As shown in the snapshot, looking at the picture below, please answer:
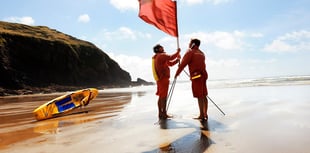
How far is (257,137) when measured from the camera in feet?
17.0

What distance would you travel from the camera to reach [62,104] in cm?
1173

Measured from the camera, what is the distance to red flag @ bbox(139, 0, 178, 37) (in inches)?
328

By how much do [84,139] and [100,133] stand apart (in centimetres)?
62

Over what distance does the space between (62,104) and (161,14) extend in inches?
228

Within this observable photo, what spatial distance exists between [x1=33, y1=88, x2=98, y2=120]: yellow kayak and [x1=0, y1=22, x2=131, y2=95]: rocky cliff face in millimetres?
37732

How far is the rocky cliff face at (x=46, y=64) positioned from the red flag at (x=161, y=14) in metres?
43.5

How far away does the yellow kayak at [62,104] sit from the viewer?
10131 mm

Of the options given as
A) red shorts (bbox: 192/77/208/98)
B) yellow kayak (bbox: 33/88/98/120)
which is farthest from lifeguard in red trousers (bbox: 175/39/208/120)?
yellow kayak (bbox: 33/88/98/120)

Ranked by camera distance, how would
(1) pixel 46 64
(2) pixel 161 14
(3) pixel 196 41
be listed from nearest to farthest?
1. (3) pixel 196 41
2. (2) pixel 161 14
3. (1) pixel 46 64

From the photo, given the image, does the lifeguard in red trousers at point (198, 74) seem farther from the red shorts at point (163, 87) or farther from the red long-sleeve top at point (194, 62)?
the red shorts at point (163, 87)

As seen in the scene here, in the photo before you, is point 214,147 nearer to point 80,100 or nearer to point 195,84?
point 195,84

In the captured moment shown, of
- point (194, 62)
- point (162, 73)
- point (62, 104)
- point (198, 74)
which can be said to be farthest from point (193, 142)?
point (62, 104)

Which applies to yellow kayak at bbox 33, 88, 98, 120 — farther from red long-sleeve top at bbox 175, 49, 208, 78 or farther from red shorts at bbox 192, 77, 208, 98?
red shorts at bbox 192, 77, 208, 98

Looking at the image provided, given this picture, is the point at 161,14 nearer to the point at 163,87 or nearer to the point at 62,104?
the point at 163,87
